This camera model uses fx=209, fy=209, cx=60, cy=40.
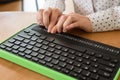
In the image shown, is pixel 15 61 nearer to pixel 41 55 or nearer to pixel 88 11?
pixel 41 55

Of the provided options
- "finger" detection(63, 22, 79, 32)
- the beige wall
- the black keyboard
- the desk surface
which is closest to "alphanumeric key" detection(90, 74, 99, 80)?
the black keyboard

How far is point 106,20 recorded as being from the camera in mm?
744

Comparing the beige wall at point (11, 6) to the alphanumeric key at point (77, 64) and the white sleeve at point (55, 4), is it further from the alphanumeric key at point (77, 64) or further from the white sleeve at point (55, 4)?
the alphanumeric key at point (77, 64)

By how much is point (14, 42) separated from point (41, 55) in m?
0.11

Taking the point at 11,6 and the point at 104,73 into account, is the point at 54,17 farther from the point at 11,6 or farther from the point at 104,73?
the point at 11,6

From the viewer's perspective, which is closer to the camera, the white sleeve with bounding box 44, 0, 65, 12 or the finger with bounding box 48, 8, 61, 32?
the finger with bounding box 48, 8, 61, 32

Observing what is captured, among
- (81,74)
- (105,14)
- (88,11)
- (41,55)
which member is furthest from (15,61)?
(88,11)

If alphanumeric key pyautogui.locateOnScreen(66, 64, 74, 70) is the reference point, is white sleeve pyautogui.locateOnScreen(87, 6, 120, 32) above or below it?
above

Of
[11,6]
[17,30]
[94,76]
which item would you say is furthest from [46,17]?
[11,6]

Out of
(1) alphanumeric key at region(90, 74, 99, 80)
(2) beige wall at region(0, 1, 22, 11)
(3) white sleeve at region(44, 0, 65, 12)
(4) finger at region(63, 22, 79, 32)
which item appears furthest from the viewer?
(2) beige wall at region(0, 1, 22, 11)

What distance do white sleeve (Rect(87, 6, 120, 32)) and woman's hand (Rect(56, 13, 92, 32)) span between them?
0.03m

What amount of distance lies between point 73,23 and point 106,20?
0.43 feet

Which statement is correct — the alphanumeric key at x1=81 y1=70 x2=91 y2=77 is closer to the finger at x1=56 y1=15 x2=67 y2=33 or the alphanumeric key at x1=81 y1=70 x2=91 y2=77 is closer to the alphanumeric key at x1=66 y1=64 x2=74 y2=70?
the alphanumeric key at x1=66 y1=64 x2=74 y2=70

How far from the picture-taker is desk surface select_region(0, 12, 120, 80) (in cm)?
54
